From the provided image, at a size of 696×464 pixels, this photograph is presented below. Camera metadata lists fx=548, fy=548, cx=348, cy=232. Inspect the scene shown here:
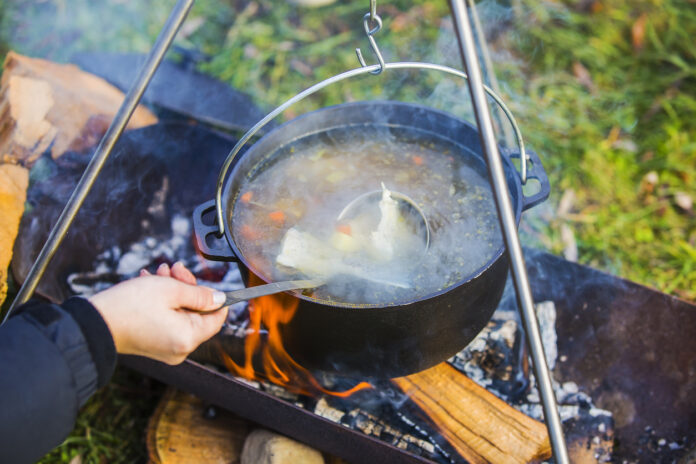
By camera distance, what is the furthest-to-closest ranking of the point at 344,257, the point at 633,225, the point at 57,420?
the point at 633,225 → the point at 344,257 → the point at 57,420

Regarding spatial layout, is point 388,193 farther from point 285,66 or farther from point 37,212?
point 285,66

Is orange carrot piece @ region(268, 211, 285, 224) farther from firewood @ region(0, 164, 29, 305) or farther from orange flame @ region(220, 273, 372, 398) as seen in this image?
firewood @ region(0, 164, 29, 305)

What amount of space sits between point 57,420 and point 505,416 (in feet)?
4.70

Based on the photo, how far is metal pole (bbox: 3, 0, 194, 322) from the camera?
1.56 meters

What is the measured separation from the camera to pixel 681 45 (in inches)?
170

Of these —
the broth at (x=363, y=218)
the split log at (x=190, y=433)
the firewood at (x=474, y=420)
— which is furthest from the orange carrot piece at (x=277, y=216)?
the split log at (x=190, y=433)

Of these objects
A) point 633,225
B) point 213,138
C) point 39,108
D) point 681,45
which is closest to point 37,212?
point 39,108

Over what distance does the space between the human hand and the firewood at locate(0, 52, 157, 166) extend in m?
1.54

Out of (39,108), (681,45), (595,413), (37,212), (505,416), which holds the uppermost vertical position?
(39,108)

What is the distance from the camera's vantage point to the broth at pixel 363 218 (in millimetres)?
1699

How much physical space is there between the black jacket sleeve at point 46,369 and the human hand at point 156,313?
0.04 m

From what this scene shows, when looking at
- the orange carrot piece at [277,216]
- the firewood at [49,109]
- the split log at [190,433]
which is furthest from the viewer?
the firewood at [49,109]

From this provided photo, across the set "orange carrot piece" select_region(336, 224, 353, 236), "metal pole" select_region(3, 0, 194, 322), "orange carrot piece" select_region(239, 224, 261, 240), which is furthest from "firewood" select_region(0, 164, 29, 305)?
"orange carrot piece" select_region(336, 224, 353, 236)

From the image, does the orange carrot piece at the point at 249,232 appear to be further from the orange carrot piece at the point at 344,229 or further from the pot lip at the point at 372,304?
the orange carrot piece at the point at 344,229
